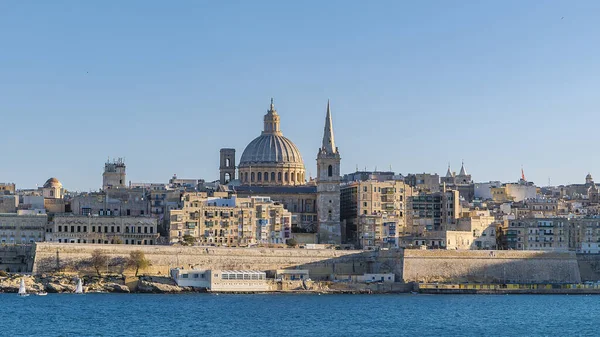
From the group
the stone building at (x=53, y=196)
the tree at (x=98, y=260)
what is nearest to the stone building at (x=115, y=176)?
the stone building at (x=53, y=196)

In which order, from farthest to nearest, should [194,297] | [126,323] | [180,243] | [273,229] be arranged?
[273,229] < [180,243] < [194,297] < [126,323]

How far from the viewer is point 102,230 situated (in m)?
85.0

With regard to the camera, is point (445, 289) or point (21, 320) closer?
point (21, 320)

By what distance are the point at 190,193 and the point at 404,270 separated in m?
17.1

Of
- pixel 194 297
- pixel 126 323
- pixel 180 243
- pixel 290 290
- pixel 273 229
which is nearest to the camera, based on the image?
pixel 126 323

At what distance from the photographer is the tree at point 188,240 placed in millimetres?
84338

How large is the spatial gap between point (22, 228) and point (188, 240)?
35.5 feet

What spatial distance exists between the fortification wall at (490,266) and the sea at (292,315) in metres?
6.03

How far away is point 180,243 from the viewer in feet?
277

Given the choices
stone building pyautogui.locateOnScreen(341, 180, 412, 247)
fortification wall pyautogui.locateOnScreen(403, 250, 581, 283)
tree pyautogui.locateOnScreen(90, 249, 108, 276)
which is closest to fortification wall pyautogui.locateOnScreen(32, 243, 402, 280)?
tree pyautogui.locateOnScreen(90, 249, 108, 276)

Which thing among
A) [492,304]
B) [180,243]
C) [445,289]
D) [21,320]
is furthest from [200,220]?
[21,320]

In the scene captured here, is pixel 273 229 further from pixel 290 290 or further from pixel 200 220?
pixel 290 290

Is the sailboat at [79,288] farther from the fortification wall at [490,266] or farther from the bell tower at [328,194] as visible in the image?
the bell tower at [328,194]

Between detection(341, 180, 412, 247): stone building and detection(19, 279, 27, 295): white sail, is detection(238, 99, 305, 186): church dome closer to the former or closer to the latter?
detection(341, 180, 412, 247): stone building
